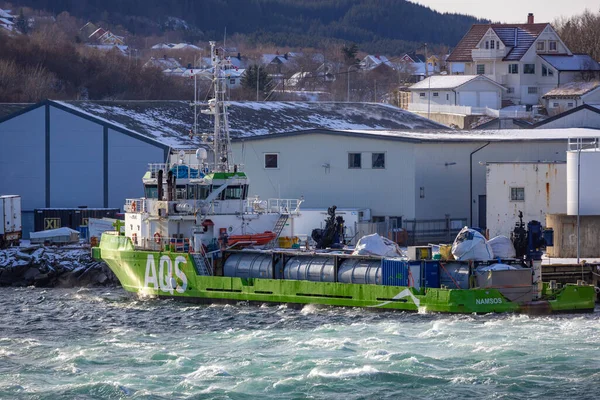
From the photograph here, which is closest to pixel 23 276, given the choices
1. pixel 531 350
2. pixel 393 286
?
pixel 393 286

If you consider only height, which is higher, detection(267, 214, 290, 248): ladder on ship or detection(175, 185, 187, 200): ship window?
detection(175, 185, 187, 200): ship window

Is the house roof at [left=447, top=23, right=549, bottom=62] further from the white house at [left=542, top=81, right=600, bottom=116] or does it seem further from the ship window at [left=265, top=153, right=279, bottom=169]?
the ship window at [left=265, top=153, right=279, bottom=169]

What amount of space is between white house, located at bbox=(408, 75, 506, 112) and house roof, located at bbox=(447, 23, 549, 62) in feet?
15.9

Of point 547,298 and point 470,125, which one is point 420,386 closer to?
point 547,298

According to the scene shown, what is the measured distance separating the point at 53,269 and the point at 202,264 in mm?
10491

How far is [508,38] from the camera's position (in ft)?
383

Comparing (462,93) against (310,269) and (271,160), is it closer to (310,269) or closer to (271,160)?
(271,160)

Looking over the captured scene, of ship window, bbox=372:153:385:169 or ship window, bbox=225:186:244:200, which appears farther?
ship window, bbox=372:153:385:169

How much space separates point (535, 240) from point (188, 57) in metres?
155

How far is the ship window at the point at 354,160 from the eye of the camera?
2454 inches

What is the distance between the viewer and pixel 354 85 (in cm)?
15938

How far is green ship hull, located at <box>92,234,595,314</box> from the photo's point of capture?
140 feet

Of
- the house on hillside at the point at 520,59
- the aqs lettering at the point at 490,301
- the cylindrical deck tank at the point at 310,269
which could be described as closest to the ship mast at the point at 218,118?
the cylindrical deck tank at the point at 310,269

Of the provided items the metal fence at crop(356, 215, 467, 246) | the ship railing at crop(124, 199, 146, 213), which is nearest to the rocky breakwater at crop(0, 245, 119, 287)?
the ship railing at crop(124, 199, 146, 213)
